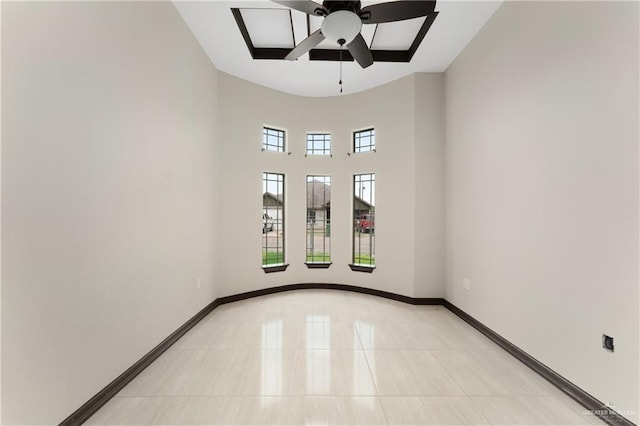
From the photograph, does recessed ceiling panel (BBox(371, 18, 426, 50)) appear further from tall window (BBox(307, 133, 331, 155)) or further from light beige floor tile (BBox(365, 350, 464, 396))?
light beige floor tile (BBox(365, 350, 464, 396))

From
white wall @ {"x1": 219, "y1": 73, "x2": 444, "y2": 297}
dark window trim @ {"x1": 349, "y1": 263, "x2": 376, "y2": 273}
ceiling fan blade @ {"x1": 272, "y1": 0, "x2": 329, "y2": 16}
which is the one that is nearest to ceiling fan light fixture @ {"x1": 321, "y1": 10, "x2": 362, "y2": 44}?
ceiling fan blade @ {"x1": 272, "y1": 0, "x2": 329, "y2": 16}

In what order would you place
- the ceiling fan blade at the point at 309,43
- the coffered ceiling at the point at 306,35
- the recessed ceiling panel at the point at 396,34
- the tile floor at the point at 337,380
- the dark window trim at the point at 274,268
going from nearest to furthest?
the tile floor at the point at 337,380, the ceiling fan blade at the point at 309,43, the coffered ceiling at the point at 306,35, the recessed ceiling panel at the point at 396,34, the dark window trim at the point at 274,268

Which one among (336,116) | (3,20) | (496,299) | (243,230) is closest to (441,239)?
(496,299)

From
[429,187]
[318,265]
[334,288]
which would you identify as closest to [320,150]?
[429,187]

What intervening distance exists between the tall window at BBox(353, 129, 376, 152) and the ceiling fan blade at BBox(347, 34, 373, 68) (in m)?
2.02

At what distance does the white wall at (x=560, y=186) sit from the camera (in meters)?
1.66

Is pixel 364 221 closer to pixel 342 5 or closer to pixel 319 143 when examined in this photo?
pixel 319 143

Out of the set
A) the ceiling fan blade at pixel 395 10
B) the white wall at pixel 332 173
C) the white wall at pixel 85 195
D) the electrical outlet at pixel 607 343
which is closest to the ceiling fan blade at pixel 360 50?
the ceiling fan blade at pixel 395 10

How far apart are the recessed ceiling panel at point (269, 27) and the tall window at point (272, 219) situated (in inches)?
79.4

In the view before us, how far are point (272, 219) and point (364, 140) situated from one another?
229cm

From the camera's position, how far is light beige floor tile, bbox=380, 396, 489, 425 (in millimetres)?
1724

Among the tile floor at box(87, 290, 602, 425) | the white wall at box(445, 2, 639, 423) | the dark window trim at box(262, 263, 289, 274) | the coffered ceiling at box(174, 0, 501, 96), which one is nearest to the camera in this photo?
the white wall at box(445, 2, 639, 423)

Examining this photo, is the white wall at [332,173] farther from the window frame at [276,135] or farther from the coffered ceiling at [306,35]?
the coffered ceiling at [306,35]

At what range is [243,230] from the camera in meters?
4.30
